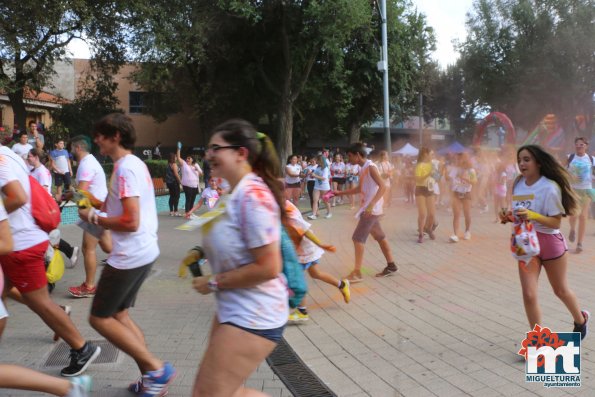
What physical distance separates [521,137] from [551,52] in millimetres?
10993

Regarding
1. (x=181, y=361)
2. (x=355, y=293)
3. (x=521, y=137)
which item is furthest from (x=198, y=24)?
(x=521, y=137)

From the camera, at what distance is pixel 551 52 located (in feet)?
101

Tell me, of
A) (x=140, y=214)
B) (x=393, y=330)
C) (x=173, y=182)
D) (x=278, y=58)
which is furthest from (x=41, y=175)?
(x=278, y=58)

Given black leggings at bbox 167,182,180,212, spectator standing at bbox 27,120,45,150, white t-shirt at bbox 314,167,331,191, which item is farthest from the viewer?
black leggings at bbox 167,182,180,212

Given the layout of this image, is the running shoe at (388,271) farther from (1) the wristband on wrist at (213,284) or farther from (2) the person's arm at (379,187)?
(1) the wristband on wrist at (213,284)

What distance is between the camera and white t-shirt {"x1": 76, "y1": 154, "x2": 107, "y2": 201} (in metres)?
5.76

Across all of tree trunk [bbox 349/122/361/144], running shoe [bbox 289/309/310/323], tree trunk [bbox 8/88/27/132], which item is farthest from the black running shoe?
tree trunk [bbox 349/122/361/144]

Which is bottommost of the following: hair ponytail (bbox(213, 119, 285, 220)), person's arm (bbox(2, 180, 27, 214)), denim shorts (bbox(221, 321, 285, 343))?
denim shorts (bbox(221, 321, 285, 343))

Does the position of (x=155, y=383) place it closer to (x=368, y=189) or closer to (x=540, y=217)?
(x=540, y=217)

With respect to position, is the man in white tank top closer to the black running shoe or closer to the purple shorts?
the purple shorts

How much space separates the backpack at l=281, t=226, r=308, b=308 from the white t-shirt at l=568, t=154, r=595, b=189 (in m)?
7.88

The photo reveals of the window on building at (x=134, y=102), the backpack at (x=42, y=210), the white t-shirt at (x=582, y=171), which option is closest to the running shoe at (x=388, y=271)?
the white t-shirt at (x=582, y=171)

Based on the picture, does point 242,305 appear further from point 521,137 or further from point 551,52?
point 521,137

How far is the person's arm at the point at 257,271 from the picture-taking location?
2.21m
